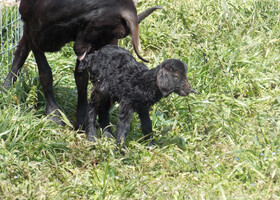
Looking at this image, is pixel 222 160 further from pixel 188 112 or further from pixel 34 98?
pixel 34 98

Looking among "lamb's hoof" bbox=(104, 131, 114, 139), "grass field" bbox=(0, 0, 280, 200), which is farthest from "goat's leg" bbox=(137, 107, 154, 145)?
"lamb's hoof" bbox=(104, 131, 114, 139)

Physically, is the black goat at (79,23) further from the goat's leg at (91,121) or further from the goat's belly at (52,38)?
the goat's leg at (91,121)

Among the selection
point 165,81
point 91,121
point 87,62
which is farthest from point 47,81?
point 165,81

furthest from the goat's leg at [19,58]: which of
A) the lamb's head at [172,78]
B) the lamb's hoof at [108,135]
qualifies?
the lamb's head at [172,78]

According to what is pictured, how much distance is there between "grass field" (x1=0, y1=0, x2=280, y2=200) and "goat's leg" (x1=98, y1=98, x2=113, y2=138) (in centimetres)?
21

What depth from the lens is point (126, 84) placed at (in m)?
5.05

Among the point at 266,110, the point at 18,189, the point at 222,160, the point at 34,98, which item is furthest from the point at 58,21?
the point at 266,110

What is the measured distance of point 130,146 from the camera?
5254 mm

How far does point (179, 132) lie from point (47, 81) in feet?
4.70

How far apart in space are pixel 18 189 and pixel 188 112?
90.3 inches

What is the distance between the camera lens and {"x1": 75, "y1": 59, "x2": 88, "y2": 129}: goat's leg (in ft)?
18.2

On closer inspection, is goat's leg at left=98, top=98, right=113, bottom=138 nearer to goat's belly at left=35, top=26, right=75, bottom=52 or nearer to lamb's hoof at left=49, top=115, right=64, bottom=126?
lamb's hoof at left=49, top=115, right=64, bottom=126

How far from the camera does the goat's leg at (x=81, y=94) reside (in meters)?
5.56

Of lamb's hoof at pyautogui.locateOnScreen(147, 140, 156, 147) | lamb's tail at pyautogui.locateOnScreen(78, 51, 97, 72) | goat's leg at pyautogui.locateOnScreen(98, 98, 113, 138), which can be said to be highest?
lamb's tail at pyautogui.locateOnScreen(78, 51, 97, 72)
